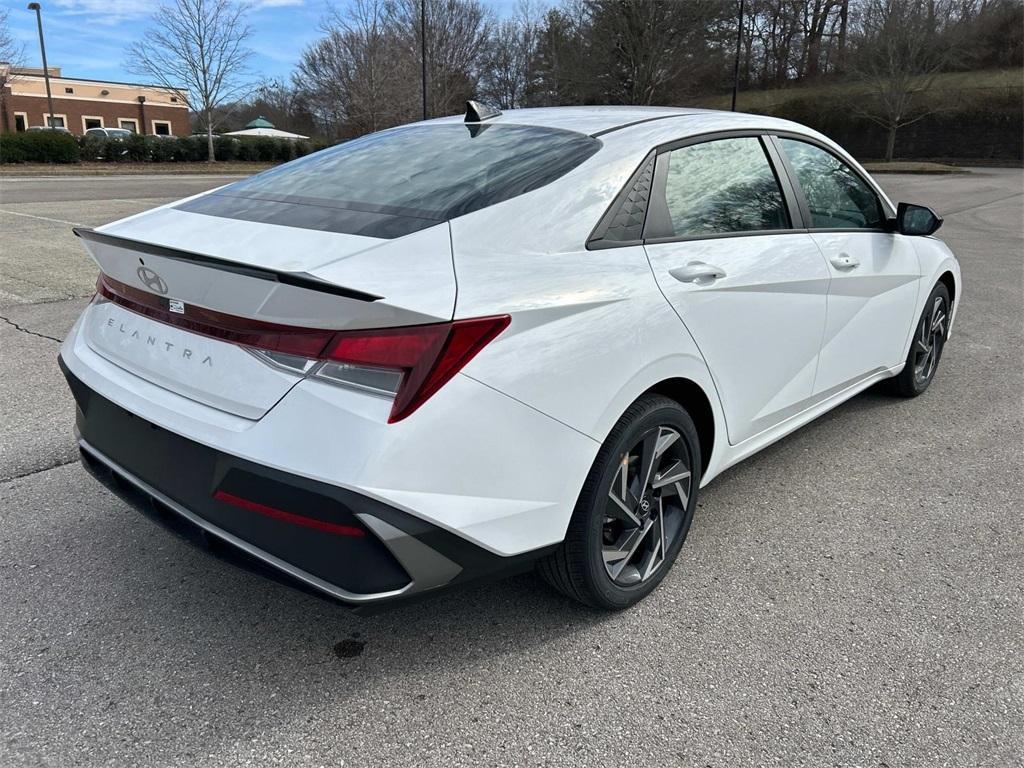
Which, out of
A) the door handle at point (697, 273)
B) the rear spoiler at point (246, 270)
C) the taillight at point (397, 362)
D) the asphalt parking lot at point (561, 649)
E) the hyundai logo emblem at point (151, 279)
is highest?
the rear spoiler at point (246, 270)

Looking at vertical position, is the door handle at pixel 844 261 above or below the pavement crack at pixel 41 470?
above

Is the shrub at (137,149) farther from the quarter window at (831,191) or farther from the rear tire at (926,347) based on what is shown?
A: the quarter window at (831,191)

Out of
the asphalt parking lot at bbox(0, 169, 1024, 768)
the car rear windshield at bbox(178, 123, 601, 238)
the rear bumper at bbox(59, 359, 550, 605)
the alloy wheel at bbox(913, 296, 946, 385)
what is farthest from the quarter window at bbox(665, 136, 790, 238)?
the alloy wheel at bbox(913, 296, 946, 385)

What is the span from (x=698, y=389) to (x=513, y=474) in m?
0.94

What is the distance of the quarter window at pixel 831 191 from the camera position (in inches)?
134

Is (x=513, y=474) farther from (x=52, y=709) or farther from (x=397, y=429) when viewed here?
(x=52, y=709)

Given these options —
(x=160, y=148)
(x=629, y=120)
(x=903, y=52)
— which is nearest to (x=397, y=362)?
(x=629, y=120)

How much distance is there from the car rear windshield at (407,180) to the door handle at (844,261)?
1.40 metres

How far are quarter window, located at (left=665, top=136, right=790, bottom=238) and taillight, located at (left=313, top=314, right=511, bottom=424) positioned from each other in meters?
1.17

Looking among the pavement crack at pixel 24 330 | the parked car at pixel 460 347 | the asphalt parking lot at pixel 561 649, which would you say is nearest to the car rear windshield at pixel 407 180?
the parked car at pixel 460 347

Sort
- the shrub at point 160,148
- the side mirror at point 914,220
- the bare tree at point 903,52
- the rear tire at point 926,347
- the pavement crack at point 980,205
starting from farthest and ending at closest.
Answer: the bare tree at point 903,52 < the shrub at point 160,148 < the pavement crack at point 980,205 < the rear tire at point 926,347 < the side mirror at point 914,220

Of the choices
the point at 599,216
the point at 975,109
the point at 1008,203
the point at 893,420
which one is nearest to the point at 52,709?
the point at 599,216

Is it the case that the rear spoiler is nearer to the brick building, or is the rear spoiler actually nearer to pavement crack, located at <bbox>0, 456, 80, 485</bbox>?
pavement crack, located at <bbox>0, 456, 80, 485</bbox>

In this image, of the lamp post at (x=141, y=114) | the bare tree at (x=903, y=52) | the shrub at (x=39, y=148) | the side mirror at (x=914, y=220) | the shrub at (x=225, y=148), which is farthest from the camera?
the lamp post at (x=141, y=114)
